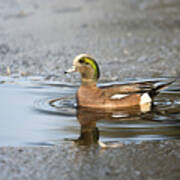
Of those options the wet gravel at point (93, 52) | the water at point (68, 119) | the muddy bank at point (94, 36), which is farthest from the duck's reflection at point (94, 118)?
the muddy bank at point (94, 36)

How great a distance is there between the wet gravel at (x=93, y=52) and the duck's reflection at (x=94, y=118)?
0.38 meters

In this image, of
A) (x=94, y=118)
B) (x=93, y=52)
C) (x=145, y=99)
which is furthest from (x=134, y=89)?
(x=93, y=52)

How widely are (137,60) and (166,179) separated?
6.52m

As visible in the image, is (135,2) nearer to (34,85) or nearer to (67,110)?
(34,85)

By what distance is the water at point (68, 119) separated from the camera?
5.42 m

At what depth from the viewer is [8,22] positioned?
50.6 ft

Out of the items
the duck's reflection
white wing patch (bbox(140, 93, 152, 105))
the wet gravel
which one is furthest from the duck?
the wet gravel

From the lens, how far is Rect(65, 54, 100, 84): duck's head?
24.7ft

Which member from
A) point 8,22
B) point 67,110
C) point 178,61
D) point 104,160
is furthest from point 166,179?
point 8,22

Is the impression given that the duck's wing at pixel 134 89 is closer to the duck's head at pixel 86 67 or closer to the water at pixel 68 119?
the water at pixel 68 119

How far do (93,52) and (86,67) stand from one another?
13.0 ft

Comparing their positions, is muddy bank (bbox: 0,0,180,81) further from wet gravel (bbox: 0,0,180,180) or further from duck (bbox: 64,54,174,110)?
duck (bbox: 64,54,174,110)

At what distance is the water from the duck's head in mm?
370

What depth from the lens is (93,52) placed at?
11484mm
